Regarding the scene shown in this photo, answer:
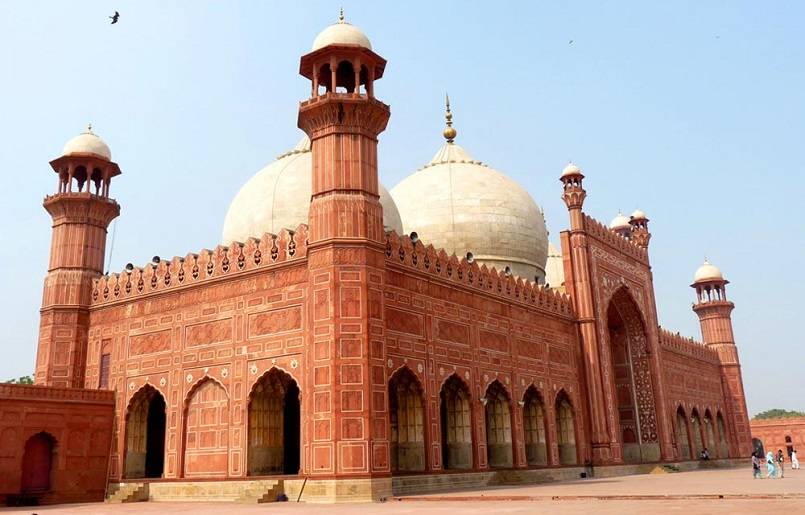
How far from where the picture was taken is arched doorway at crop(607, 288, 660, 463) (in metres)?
25.1

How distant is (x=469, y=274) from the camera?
18.0 m

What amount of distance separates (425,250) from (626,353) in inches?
532

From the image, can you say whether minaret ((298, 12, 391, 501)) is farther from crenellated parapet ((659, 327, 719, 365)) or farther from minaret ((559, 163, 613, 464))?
crenellated parapet ((659, 327, 719, 365))

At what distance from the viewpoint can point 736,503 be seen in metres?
9.38

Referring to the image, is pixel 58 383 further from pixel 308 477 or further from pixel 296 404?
pixel 308 477

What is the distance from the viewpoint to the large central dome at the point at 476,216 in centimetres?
2488

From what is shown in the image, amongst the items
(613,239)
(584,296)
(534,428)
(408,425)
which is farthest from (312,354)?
(613,239)

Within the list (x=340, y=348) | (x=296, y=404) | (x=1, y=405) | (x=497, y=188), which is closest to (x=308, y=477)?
(x=340, y=348)

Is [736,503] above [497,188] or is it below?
below

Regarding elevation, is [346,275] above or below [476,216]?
below

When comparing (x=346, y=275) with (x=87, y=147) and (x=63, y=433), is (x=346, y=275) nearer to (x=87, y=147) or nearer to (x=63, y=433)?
(x=63, y=433)

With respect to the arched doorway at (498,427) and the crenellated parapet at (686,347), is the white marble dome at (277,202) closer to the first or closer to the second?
the arched doorway at (498,427)

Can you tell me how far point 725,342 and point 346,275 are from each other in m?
27.6

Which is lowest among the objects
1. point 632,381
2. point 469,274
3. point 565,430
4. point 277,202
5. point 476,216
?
point 565,430
